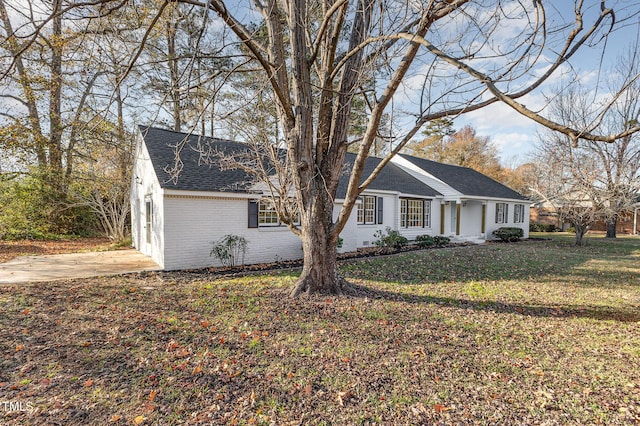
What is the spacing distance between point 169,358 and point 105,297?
3.56 metres

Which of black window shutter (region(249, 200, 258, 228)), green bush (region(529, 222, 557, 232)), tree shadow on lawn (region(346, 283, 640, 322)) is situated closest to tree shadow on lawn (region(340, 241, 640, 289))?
tree shadow on lawn (region(346, 283, 640, 322))

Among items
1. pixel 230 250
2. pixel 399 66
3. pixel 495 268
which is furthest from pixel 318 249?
pixel 495 268

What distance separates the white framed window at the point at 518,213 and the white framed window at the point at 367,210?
46.2ft

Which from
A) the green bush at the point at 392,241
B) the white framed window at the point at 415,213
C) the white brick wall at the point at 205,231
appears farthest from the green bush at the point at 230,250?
the white framed window at the point at 415,213

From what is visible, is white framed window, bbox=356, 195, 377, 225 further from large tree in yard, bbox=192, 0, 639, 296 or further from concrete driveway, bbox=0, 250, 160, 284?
concrete driveway, bbox=0, 250, 160, 284

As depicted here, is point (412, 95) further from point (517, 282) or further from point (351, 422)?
point (517, 282)

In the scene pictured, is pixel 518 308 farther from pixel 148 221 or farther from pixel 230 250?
pixel 148 221

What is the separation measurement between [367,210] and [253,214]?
635 cm

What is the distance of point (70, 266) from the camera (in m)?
9.58

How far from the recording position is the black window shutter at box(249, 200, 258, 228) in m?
10.7

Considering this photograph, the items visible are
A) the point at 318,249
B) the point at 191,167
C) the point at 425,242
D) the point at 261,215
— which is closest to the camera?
the point at 318,249

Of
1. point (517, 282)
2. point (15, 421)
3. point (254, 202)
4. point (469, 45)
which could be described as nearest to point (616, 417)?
point (469, 45)

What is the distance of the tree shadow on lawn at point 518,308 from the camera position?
5.85 m

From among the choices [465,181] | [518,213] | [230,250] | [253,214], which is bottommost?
[230,250]
